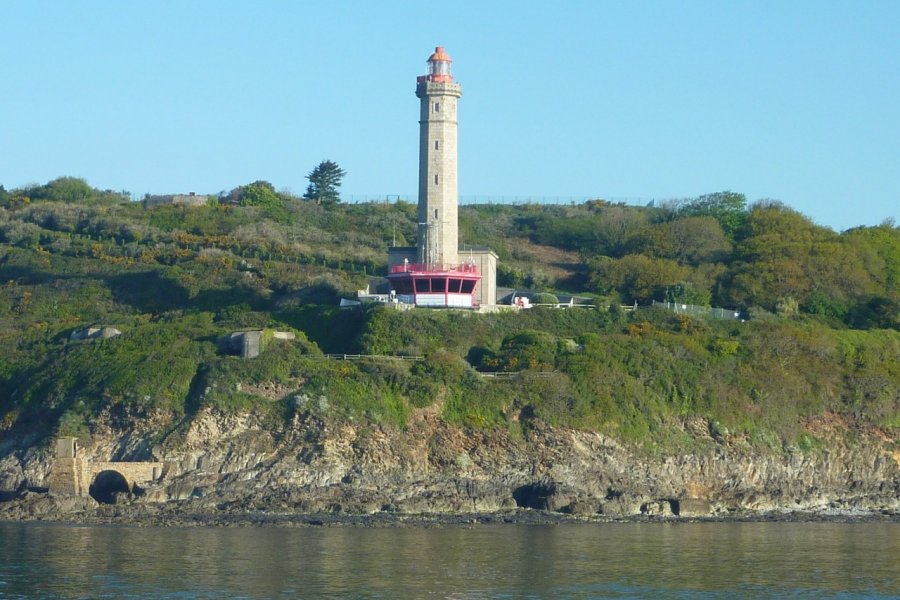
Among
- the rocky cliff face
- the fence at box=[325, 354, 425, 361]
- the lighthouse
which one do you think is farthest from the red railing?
the rocky cliff face

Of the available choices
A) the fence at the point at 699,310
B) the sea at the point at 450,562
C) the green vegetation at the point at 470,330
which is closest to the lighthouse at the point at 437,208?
the green vegetation at the point at 470,330

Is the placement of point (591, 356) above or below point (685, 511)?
above

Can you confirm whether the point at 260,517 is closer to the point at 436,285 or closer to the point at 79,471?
the point at 79,471

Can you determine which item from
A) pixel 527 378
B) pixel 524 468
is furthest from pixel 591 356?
pixel 524 468

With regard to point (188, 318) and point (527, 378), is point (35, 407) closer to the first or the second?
point (188, 318)

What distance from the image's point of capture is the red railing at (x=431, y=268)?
81.1m

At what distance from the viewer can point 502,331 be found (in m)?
78.9

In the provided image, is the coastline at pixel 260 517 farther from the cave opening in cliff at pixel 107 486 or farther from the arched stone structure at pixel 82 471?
the cave opening in cliff at pixel 107 486

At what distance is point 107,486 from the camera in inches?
2598

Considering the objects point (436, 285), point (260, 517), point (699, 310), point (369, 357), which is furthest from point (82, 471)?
point (699, 310)

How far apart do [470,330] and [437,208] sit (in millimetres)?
6433

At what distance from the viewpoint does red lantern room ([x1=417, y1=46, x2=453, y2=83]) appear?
8019cm

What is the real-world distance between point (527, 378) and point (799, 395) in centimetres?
1240

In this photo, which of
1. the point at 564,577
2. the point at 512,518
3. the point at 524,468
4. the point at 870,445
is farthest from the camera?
the point at 870,445
